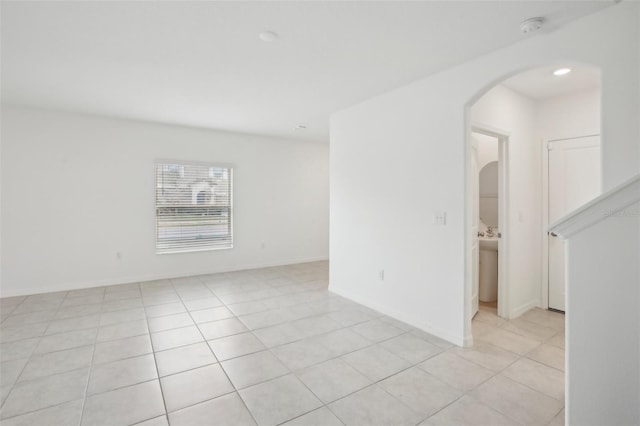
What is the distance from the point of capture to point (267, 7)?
2.04m

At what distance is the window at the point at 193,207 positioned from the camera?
529 cm

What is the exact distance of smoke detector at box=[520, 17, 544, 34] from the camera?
212 cm

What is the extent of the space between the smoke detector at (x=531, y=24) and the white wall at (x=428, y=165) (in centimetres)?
18

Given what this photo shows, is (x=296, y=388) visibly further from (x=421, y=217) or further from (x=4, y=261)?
(x=4, y=261)

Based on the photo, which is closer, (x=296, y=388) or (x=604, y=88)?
(x=604, y=88)

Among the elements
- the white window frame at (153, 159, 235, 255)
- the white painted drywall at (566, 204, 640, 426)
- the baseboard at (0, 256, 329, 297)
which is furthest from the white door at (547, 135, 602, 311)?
the white window frame at (153, 159, 235, 255)

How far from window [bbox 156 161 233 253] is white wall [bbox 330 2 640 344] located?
2401 millimetres

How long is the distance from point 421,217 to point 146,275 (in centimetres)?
450

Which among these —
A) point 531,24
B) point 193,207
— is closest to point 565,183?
point 531,24

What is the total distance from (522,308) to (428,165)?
2.16 m

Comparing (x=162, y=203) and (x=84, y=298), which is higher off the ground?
(x=162, y=203)

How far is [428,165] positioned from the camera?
313 cm

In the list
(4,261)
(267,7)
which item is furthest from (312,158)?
(4,261)

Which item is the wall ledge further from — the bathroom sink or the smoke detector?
the bathroom sink
